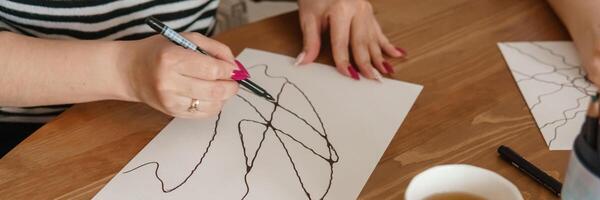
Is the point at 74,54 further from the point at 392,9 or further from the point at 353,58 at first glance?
the point at 392,9

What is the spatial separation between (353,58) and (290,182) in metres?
0.28

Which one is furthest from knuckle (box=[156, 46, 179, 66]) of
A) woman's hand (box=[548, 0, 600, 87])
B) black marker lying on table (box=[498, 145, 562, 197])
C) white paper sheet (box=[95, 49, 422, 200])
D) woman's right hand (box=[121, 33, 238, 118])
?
woman's hand (box=[548, 0, 600, 87])

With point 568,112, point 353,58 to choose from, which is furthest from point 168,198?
point 568,112

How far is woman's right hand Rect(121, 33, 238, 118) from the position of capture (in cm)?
65

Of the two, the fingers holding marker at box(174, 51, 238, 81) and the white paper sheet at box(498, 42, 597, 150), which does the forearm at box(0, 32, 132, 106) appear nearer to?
the fingers holding marker at box(174, 51, 238, 81)

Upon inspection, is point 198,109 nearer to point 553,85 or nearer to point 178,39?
point 178,39

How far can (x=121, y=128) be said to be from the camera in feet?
2.37

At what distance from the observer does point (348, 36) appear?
0.88m

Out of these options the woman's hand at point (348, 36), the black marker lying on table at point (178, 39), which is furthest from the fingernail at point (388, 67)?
the black marker lying on table at point (178, 39)

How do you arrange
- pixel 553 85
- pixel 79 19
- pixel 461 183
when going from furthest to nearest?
1. pixel 79 19
2. pixel 553 85
3. pixel 461 183

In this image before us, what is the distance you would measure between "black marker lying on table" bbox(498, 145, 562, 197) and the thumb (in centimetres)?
30

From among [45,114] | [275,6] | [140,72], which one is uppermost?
[140,72]

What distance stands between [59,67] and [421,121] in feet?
1.39

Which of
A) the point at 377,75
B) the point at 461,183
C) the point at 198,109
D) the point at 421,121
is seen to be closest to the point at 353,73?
the point at 377,75
